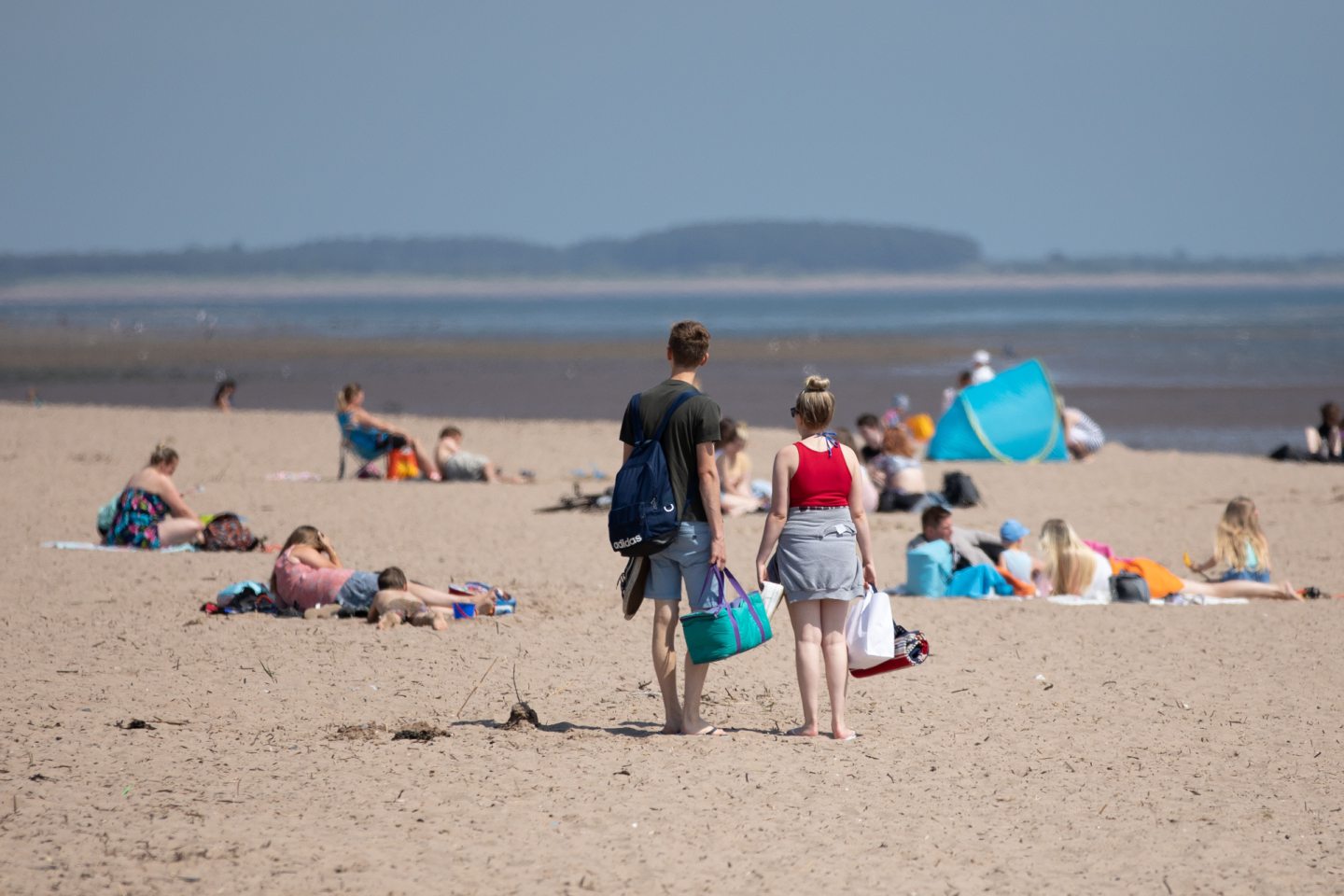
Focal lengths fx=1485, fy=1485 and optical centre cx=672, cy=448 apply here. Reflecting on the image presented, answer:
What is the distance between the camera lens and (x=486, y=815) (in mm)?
5109

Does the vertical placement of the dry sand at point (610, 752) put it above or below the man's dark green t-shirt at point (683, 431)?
below

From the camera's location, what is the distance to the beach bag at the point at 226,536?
10.7 metres

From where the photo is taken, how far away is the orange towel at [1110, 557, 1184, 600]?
31.4ft

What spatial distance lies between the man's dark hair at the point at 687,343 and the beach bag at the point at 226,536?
601cm

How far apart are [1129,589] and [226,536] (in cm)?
625

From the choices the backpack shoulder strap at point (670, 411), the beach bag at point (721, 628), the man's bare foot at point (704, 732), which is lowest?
the man's bare foot at point (704, 732)

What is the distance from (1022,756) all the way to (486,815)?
2203 millimetres

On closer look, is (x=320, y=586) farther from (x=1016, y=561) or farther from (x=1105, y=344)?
(x=1105, y=344)

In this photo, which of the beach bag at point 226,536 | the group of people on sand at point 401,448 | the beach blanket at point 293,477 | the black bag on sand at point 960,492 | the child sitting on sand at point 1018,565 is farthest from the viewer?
the beach blanket at point 293,477

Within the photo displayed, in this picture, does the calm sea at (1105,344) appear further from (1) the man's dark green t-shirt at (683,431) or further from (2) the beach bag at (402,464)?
(1) the man's dark green t-shirt at (683,431)

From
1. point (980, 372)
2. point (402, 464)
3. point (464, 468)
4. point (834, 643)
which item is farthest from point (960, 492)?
point (834, 643)

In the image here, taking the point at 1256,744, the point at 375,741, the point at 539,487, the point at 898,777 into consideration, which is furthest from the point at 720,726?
the point at 539,487

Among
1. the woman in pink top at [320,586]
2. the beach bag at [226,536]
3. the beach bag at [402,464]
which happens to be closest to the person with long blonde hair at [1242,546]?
the woman in pink top at [320,586]

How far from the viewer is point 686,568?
5680mm
